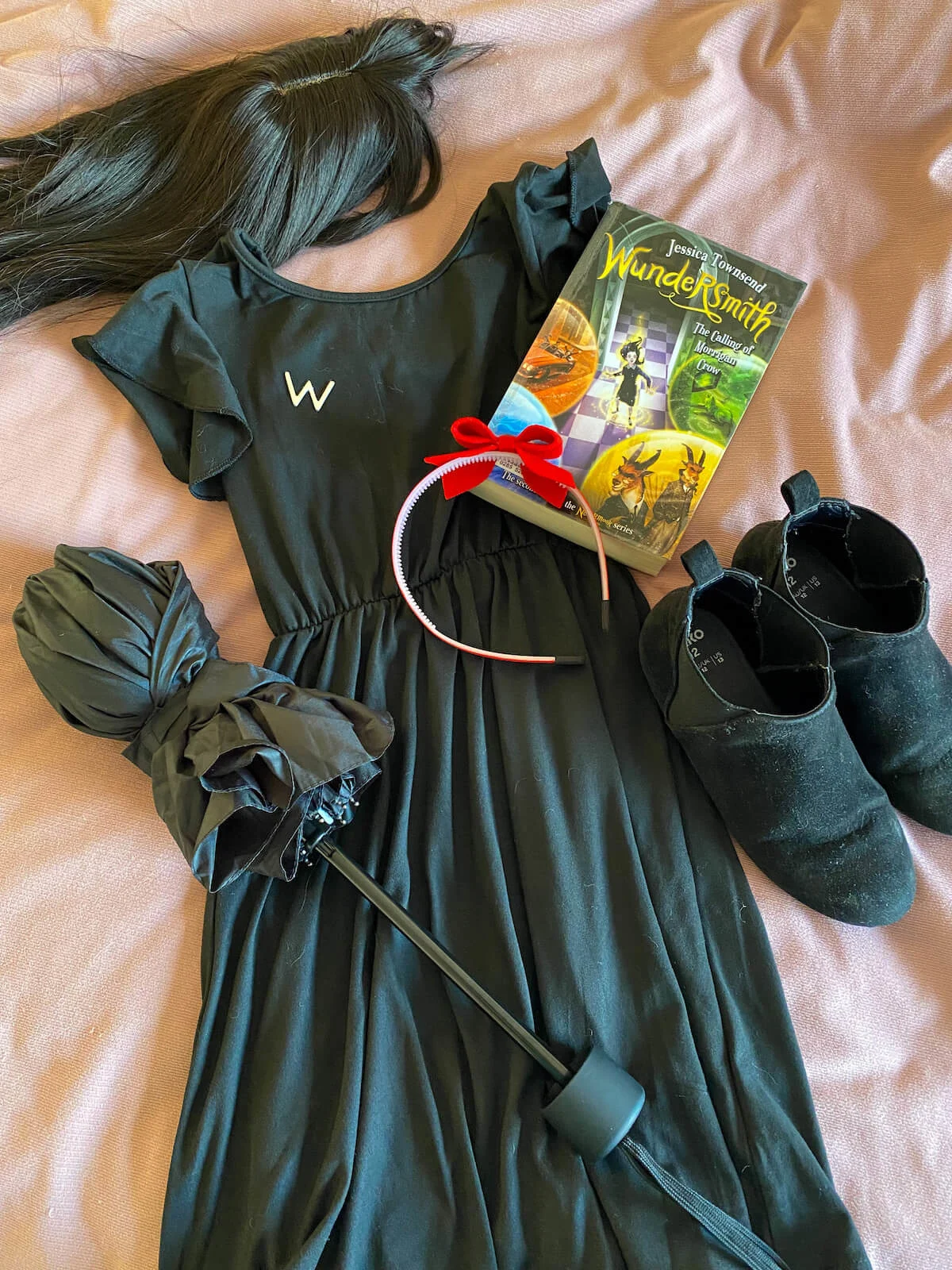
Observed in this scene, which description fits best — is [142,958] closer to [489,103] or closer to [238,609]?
[238,609]

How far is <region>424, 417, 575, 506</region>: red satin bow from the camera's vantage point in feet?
2.57

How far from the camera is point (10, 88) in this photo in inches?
35.5

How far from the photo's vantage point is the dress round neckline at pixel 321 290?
2.81 feet

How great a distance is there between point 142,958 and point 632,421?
655mm

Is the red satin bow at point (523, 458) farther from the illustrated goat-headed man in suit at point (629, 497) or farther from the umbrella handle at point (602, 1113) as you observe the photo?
the umbrella handle at point (602, 1113)

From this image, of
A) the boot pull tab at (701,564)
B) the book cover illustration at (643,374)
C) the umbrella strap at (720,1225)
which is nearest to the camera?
the umbrella strap at (720,1225)

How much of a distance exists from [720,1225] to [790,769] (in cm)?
32

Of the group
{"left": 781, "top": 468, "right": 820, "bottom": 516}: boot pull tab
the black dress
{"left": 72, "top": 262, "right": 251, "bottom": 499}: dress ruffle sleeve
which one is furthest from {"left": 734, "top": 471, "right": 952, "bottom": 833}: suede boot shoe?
{"left": 72, "top": 262, "right": 251, "bottom": 499}: dress ruffle sleeve

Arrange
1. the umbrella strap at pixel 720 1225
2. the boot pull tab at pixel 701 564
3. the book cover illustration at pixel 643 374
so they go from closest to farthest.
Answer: the umbrella strap at pixel 720 1225 → the boot pull tab at pixel 701 564 → the book cover illustration at pixel 643 374

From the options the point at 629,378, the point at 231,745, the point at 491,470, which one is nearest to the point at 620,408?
the point at 629,378

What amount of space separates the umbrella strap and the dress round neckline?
79 centimetres

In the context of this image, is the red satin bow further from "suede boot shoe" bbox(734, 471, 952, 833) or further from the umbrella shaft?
the umbrella shaft

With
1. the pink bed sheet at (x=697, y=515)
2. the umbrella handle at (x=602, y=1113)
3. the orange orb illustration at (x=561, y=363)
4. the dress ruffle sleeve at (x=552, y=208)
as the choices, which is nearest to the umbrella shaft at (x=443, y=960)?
the umbrella handle at (x=602, y=1113)

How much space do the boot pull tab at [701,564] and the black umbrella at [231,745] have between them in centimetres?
28
